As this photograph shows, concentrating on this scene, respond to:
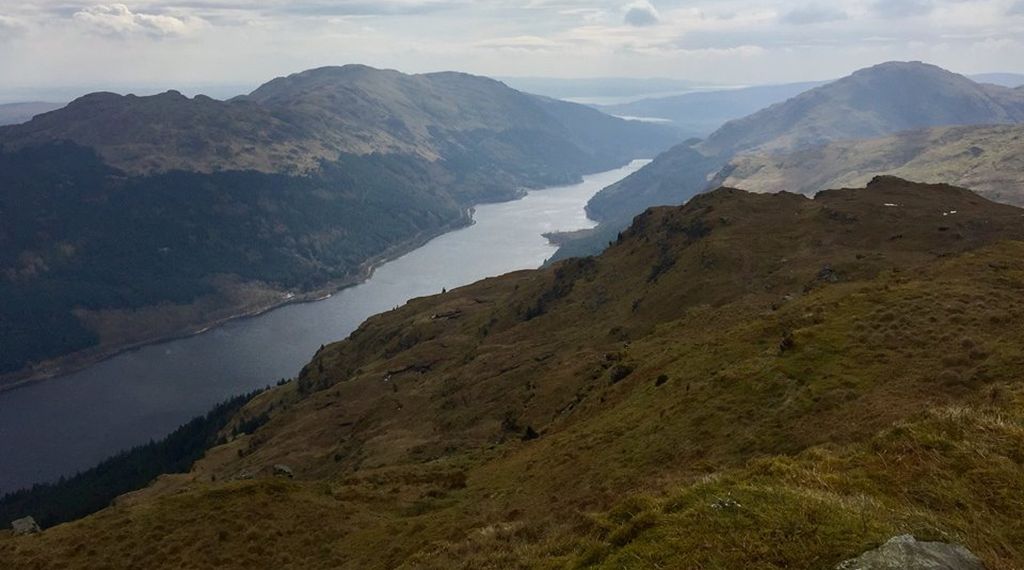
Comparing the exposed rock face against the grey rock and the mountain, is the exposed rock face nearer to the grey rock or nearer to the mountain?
the mountain

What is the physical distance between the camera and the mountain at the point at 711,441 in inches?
810

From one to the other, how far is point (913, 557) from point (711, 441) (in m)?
23.1

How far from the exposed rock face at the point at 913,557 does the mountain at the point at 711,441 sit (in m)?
0.59

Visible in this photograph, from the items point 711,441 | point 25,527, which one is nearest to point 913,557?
point 711,441

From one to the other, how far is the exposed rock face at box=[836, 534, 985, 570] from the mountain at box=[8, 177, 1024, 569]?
591 mm

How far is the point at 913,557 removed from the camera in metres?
15.7

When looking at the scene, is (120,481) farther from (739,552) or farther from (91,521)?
(739,552)

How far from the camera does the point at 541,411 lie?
3041 inches

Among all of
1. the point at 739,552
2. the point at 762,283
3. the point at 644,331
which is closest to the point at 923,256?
the point at 762,283

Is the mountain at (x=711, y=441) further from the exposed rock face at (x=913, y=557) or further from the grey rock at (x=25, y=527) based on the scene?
the grey rock at (x=25, y=527)

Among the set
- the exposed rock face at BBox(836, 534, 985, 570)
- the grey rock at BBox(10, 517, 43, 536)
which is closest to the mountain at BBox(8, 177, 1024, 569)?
the exposed rock face at BBox(836, 534, 985, 570)

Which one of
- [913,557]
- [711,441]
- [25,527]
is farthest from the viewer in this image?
[25,527]

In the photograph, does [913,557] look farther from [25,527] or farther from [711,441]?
[25,527]

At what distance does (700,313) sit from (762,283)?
14.3m
